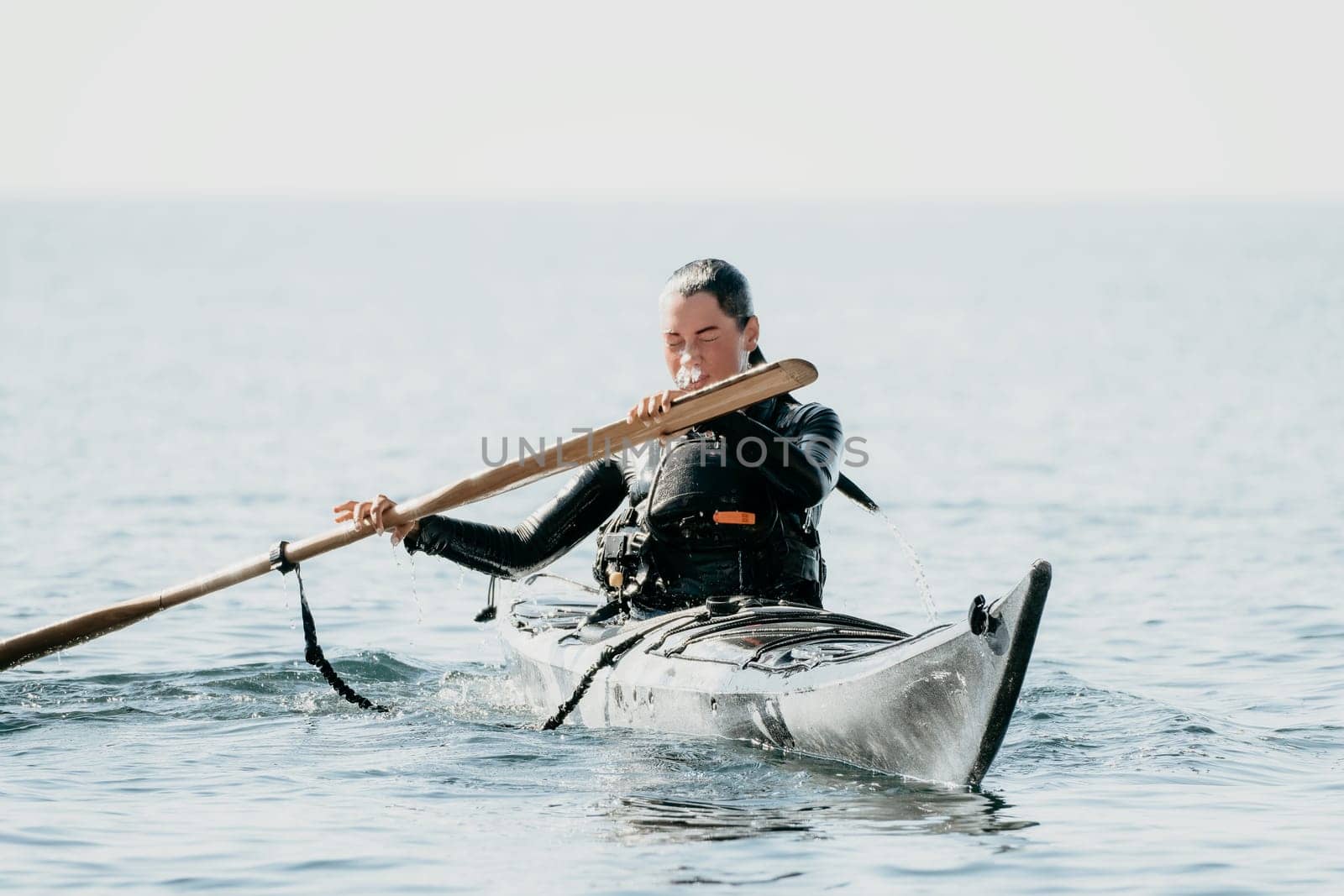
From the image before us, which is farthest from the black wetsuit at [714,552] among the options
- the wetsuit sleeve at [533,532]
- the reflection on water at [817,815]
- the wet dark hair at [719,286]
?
the reflection on water at [817,815]

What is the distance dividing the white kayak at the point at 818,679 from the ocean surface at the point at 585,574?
12 centimetres

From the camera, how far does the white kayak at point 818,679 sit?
18.8 ft

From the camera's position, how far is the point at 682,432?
21.5 feet

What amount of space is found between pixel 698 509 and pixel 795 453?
53 centimetres

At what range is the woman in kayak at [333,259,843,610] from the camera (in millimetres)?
6730

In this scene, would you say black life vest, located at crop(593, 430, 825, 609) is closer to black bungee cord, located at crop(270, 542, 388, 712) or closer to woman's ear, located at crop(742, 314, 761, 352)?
woman's ear, located at crop(742, 314, 761, 352)

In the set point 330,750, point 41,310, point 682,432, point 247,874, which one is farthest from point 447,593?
point 41,310

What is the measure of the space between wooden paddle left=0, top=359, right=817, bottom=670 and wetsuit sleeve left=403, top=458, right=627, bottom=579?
0.32ft

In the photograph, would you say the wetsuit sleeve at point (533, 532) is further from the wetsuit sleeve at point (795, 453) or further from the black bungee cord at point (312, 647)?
the wetsuit sleeve at point (795, 453)

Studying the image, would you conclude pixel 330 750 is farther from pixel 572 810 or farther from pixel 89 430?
pixel 89 430

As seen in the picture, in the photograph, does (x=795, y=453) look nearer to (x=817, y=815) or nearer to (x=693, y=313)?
(x=693, y=313)

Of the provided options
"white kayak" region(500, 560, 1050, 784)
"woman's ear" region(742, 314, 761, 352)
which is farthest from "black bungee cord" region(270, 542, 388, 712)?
"woman's ear" region(742, 314, 761, 352)

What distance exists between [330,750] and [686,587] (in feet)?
4.79

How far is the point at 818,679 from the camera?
6238 mm
